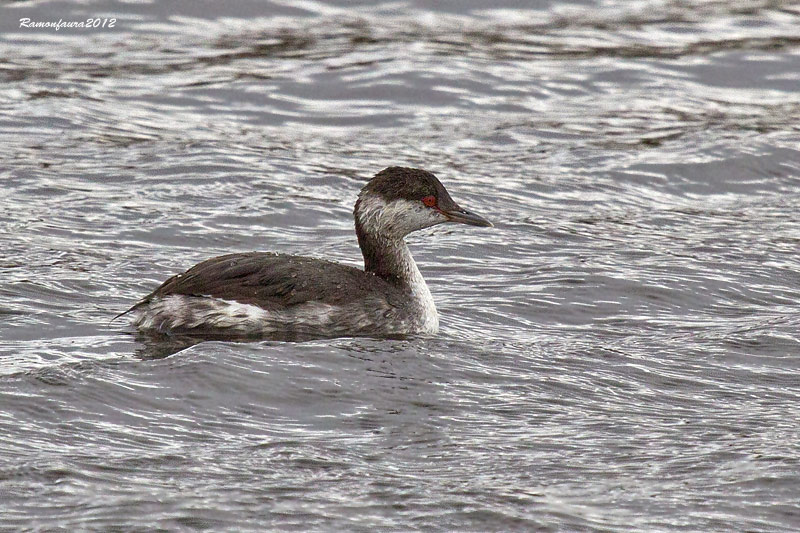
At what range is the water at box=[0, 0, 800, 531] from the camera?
674 cm

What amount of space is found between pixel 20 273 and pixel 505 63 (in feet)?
29.3

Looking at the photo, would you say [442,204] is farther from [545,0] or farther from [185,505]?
[545,0]

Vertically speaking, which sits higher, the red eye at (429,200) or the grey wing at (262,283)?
the red eye at (429,200)

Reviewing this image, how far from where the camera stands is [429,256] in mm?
11844

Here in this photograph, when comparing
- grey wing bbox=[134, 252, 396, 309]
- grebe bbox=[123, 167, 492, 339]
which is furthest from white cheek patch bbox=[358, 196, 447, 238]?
grey wing bbox=[134, 252, 396, 309]

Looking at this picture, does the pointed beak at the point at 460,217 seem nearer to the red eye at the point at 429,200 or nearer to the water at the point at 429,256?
the red eye at the point at 429,200

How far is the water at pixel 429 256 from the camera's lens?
6738mm

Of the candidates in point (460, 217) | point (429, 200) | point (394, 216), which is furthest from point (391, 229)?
point (460, 217)

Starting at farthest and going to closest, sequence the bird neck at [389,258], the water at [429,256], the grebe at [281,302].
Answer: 1. the bird neck at [389,258]
2. the grebe at [281,302]
3. the water at [429,256]

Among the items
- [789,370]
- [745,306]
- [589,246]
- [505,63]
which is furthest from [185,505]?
[505,63]

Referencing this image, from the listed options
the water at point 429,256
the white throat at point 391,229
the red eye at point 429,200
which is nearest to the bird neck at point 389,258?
the white throat at point 391,229

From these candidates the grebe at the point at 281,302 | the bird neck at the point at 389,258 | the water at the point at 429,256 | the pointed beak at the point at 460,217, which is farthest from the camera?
the pointed beak at the point at 460,217

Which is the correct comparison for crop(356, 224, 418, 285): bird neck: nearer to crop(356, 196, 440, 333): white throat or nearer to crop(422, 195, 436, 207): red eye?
crop(356, 196, 440, 333): white throat

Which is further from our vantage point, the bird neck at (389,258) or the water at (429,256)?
the bird neck at (389,258)
